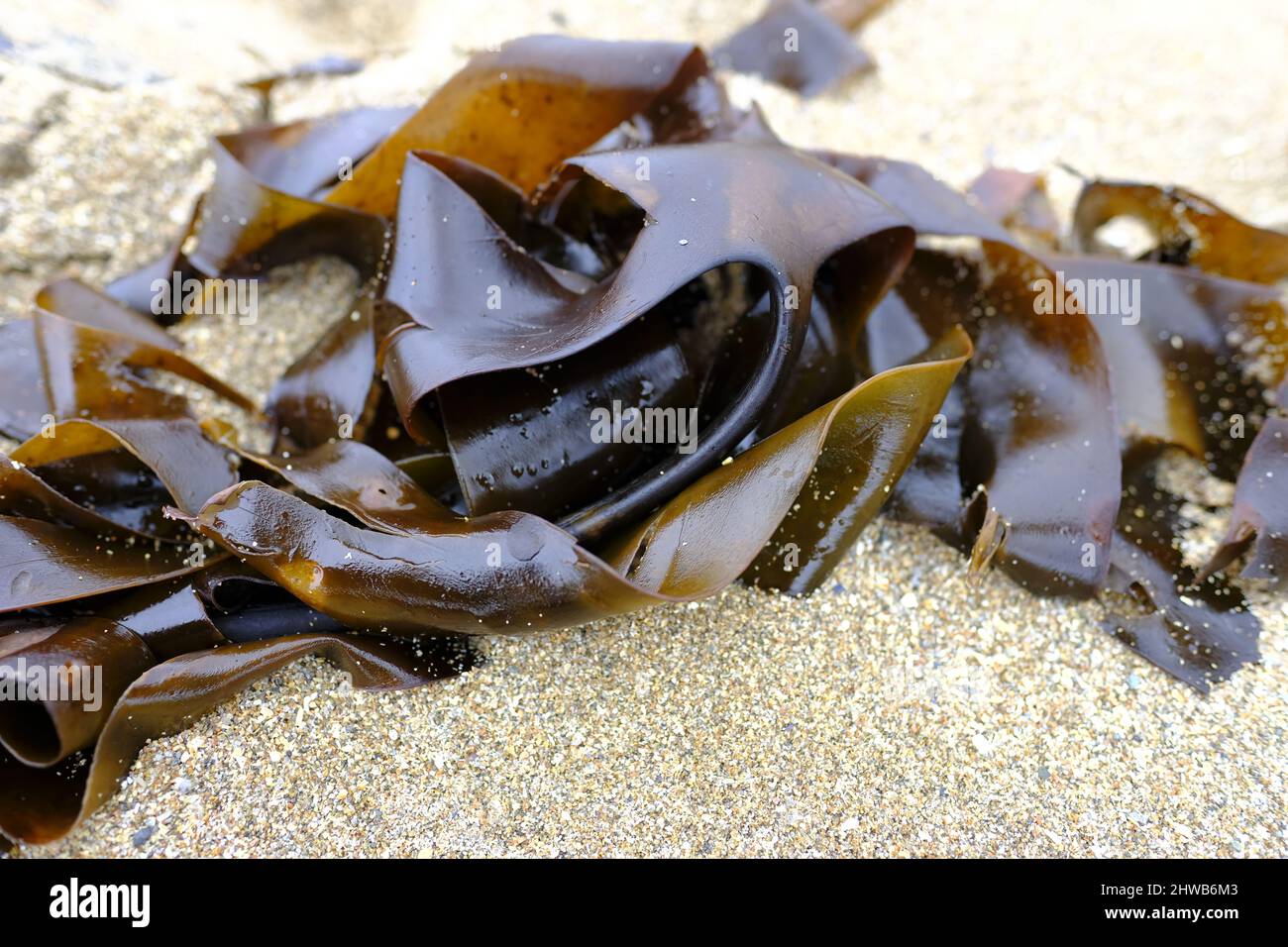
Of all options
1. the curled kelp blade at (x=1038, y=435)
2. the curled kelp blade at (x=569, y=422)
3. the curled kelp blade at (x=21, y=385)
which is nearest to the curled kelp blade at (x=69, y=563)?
the curled kelp blade at (x=21, y=385)

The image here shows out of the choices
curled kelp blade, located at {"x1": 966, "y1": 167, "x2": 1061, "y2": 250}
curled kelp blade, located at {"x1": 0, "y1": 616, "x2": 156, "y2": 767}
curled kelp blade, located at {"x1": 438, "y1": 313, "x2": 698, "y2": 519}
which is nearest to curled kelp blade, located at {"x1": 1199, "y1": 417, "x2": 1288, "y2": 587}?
curled kelp blade, located at {"x1": 966, "y1": 167, "x2": 1061, "y2": 250}

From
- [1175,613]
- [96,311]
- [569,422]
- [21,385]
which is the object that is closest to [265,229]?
[96,311]

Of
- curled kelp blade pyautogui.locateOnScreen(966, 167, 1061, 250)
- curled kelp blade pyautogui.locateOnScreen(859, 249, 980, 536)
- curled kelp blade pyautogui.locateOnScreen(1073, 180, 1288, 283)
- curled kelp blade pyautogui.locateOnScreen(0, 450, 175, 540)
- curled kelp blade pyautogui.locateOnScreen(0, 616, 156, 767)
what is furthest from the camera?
curled kelp blade pyautogui.locateOnScreen(966, 167, 1061, 250)

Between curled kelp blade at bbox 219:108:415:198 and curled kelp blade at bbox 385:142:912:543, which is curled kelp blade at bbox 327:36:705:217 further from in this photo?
curled kelp blade at bbox 385:142:912:543

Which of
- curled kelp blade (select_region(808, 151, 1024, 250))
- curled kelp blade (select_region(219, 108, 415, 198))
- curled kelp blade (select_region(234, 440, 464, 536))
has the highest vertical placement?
curled kelp blade (select_region(808, 151, 1024, 250))

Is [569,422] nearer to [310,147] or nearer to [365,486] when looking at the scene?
[365,486]
